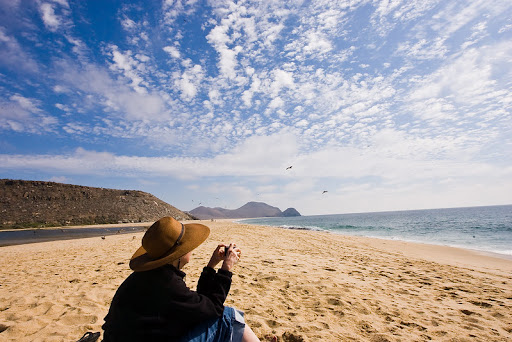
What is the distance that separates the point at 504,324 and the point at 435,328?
1.15 metres

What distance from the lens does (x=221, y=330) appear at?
80.0 inches

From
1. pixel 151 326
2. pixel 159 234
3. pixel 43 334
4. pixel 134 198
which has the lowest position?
pixel 43 334

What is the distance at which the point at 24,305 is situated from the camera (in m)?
4.41

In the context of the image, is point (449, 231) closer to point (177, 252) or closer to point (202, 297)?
point (202, 297)

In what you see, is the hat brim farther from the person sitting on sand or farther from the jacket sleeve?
the jacket sleeve

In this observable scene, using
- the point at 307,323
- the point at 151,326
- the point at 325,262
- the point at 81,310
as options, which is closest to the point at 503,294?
the point at 325,262

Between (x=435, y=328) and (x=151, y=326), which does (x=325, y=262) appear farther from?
(x=151, y=326)

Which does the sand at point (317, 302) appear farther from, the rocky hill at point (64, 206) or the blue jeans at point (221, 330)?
the rocky hill at point (64, 206)

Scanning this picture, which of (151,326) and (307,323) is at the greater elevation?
(151,326)

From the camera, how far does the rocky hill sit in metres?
43.1

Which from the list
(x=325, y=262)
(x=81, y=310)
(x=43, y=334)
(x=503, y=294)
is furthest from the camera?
(x=325, y=262)

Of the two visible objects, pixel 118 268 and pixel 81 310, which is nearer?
pixel 81 310

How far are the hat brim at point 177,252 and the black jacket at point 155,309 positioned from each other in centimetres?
7

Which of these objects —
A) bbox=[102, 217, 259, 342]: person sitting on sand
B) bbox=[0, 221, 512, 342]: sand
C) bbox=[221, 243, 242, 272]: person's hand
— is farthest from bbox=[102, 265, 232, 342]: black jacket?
bbox=[0, 221, 512, 342]: sand
